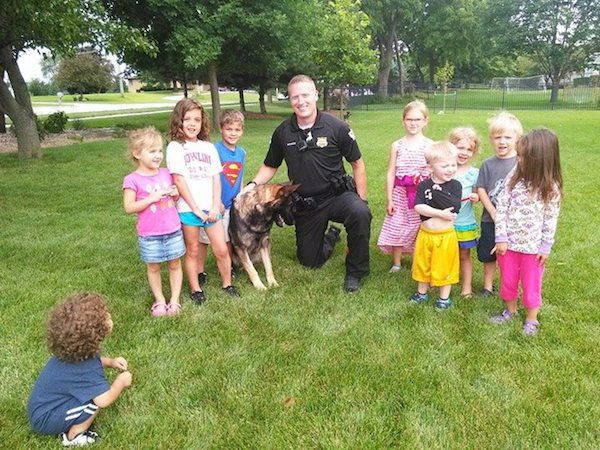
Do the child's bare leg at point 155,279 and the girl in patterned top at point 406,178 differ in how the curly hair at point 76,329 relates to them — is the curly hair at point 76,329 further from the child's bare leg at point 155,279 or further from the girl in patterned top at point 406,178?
the girl in patterned top at point 406,178

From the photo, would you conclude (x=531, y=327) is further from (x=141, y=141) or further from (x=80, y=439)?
(x=141, y=141)

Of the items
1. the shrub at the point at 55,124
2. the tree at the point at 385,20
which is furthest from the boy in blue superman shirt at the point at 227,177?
the tree at the point at 385,20

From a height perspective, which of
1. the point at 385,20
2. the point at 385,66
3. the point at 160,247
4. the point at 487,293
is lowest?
the point at 487,293

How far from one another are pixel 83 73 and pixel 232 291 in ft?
197

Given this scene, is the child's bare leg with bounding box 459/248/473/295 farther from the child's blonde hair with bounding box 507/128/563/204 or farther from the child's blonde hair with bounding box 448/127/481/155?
the child's blonde hair with bounding box 507/128/563/204

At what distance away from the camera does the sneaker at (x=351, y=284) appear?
15.3 ft

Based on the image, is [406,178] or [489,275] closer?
[489,275]

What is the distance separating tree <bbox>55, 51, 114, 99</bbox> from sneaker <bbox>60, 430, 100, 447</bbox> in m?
58.4

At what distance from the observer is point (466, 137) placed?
4.27 metres

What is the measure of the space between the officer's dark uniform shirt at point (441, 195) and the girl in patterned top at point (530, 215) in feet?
1.18

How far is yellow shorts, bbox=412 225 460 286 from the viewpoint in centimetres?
408

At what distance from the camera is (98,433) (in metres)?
2.77

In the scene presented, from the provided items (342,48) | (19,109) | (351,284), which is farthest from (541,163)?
(342,48)

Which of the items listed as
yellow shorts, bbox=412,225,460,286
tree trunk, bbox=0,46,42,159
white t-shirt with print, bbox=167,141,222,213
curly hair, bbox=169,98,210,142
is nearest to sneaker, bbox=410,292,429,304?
yellow shorts, bbox=412,225,460,286
